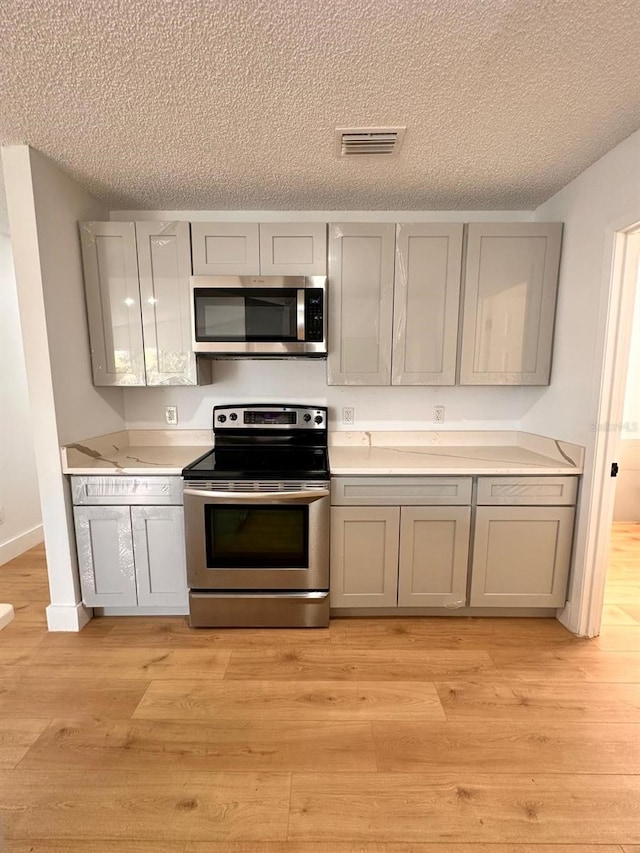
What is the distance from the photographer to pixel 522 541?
6.87 ft

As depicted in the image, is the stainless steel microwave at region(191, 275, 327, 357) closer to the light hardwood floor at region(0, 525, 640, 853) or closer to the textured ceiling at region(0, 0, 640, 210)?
the textured ceiling at region(0, 0, 640, 210)

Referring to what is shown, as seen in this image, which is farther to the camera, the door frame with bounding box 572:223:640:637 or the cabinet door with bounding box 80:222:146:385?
the cabinet door with bounding box 80:222:146:385

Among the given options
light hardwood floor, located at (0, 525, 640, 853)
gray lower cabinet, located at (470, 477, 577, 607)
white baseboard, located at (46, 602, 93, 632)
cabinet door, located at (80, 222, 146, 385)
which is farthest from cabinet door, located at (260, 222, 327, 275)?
white baseboard, located at (46, 602, 93, 632)

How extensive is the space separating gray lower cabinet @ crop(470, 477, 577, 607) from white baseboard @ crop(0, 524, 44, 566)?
3.40 metres

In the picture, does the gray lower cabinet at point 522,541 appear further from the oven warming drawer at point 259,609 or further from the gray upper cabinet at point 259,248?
the gray upper cabinet at point 259,248

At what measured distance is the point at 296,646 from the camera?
1977 mm

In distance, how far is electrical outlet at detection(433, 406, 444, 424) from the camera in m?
2.62

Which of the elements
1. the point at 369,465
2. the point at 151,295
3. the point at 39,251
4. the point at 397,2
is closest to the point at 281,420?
the point at 369,465

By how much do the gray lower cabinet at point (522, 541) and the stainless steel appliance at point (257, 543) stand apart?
89cm

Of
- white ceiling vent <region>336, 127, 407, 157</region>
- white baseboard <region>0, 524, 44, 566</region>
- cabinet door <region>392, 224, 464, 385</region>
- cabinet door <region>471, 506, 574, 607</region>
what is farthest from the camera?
white baseboard <region>0, 524, 44, 566</region>

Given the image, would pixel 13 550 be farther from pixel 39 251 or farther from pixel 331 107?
pixel 331 107

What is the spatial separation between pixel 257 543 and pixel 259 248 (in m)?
1.72

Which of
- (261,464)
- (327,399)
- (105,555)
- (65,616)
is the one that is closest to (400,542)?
Answer: (261,464)

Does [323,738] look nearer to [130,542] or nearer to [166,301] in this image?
[130,542]
